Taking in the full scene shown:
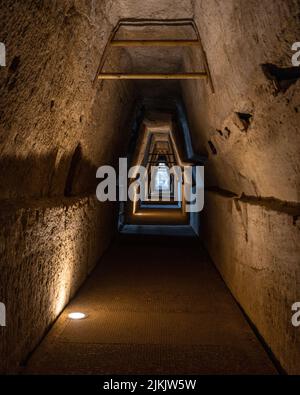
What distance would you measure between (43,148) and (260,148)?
222 centimetres

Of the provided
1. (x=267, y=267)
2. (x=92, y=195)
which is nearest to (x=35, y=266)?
(x=267, y=267)

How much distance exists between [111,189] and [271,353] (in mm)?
6295

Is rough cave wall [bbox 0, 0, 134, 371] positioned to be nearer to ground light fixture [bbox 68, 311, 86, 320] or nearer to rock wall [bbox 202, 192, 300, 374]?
ground light fixture [bbox 68, 311, 86, 320]

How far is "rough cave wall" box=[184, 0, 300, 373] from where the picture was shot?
9.41 feet

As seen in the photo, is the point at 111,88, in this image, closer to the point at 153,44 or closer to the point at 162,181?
the point at 153,44

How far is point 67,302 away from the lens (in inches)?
200

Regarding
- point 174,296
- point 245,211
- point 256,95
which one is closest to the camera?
point 256,95

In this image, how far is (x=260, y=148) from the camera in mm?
3896

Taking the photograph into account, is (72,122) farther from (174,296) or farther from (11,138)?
(174,296)

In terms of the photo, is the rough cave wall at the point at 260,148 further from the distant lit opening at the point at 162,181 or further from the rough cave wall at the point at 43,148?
the distant lit opening at the point at 162,181

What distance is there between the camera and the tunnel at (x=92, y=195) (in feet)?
9.77

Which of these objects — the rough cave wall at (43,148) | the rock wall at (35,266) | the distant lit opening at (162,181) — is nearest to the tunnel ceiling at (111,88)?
the rough cave wall at (43,148)

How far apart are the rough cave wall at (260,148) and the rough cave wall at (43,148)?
4.80ft
